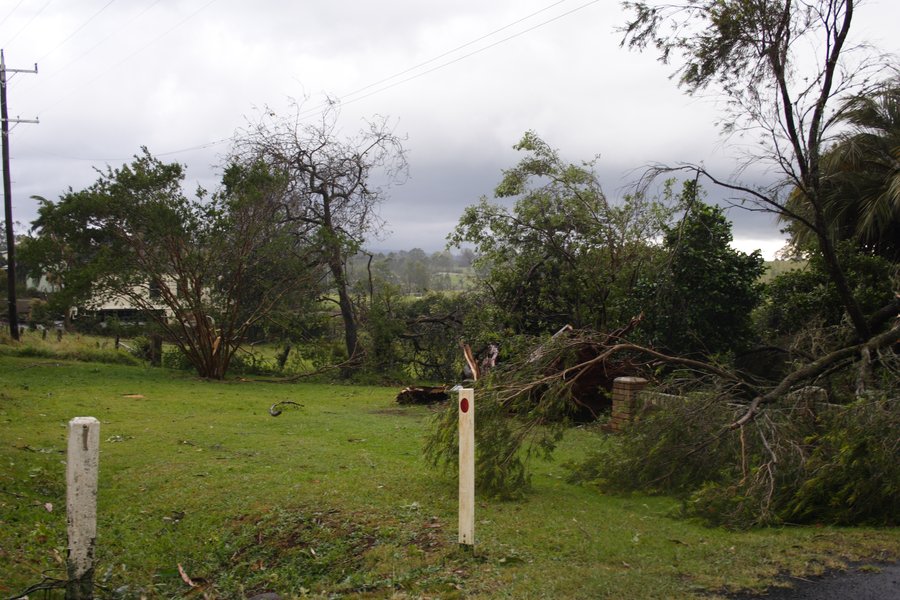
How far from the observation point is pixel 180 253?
20.4 metres

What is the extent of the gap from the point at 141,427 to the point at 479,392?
6.53m

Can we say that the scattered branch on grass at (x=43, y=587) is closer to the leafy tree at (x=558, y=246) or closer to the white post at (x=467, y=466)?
the white post at (x=467, y=466)

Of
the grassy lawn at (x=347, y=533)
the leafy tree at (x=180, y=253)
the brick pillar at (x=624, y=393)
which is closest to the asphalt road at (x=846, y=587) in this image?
the grassy lawn at (x=347, y=533)

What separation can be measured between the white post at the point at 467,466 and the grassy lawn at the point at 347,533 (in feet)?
0.56

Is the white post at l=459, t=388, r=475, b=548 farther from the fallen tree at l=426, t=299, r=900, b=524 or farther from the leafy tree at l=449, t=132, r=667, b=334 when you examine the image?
the leafy tree at l=449, t=132, r=667, b=334

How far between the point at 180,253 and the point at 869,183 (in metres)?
15.9

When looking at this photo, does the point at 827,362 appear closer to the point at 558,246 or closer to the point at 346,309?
the point at 558,246

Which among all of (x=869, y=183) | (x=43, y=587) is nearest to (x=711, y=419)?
(x=43, y=587)

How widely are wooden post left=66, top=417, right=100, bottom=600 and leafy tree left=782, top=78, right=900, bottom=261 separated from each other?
12001 millimetres

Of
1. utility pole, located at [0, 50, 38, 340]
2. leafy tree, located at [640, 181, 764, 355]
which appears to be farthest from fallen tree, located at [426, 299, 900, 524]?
utility pole, located at [0, 50, 38, 340]

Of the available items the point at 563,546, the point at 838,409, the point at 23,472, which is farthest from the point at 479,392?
the point at 23,472

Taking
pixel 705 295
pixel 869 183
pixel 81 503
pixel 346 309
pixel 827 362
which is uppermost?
pixel 869 183

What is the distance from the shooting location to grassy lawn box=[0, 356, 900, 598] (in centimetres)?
527

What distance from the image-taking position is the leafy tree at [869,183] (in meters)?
13.3
